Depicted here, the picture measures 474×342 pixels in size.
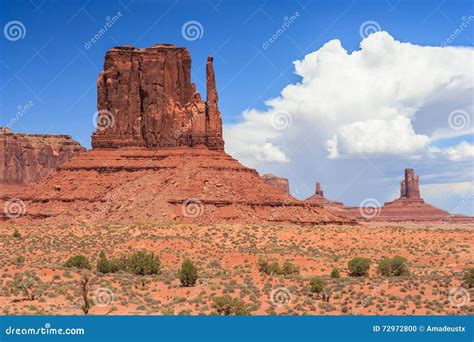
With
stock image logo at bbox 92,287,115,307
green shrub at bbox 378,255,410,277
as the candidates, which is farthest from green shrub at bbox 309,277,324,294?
stock image logo at bbox 92,287,115,307

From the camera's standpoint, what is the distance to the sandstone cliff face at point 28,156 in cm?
14025

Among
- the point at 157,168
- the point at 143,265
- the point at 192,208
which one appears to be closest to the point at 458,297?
the point at 143,265

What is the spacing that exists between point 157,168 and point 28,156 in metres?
71.6

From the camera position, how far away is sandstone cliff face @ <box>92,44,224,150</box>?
86125 mm

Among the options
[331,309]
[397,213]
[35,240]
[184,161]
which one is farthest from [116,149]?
[397,213]

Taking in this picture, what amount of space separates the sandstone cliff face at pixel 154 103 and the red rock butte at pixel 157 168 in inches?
4.8

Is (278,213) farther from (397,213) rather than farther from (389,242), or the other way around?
(397,213)

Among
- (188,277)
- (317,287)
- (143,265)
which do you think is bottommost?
(317,287)

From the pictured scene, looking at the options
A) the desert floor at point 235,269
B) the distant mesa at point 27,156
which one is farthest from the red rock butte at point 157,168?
the distant mesa at point 27,156

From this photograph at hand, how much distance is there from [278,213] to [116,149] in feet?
75.2

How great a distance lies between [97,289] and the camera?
35.7 metres

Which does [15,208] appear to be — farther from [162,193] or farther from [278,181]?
[278,181]

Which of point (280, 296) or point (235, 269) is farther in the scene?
point (235, 269)

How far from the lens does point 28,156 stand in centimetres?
14475
